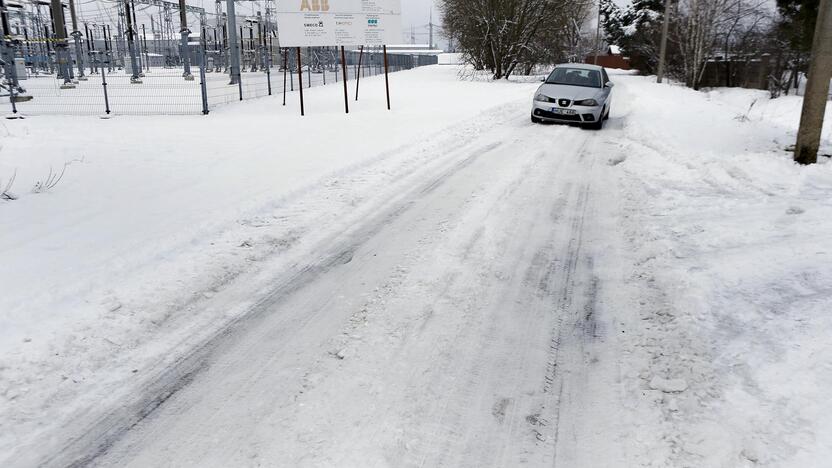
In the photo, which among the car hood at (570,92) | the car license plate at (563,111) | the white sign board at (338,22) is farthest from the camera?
the white sign board at (338,22)

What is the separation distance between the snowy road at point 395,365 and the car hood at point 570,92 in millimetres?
8303

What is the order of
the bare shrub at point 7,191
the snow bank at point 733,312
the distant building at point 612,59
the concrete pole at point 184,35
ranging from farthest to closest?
the distant building at point 612,59 < the concrete pole at point 184,35 < the bare shrub at point 7,191 < the snow bank at point 733,312

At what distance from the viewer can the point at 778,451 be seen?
2457mm

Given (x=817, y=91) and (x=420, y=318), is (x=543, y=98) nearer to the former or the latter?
(x=817, y=91)

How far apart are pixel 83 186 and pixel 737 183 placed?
29.7 ft

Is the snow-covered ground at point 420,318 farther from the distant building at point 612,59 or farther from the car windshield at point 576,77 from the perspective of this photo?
the distant building at point 612,59

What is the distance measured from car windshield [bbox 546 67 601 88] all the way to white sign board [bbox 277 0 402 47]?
5.26 meters

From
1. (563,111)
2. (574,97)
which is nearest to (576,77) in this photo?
(574,97)

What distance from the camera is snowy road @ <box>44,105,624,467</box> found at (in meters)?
2.65

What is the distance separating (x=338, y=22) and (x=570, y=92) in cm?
697

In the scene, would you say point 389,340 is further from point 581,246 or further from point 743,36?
point 743,36

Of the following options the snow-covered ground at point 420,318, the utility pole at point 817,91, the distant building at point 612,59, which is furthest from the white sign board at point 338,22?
the distant building at point 612,59

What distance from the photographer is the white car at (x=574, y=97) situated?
13.1m

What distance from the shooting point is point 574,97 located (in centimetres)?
1330
